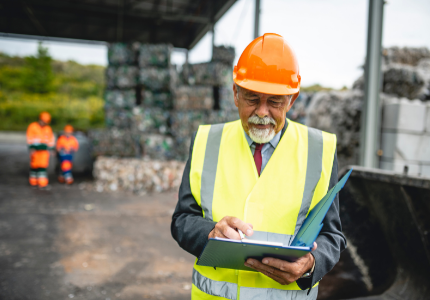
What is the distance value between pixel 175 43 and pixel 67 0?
18.7ft

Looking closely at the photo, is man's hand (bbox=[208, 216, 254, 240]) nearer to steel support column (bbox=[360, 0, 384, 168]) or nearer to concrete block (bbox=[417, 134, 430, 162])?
steel support column (bbox=[360, 0, 384, 168])

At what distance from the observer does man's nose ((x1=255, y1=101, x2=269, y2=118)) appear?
124 centimetres

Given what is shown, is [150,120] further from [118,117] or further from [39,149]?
[39,149]

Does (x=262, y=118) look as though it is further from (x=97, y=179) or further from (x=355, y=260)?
(x=97, y=179)

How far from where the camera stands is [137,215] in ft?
17.9

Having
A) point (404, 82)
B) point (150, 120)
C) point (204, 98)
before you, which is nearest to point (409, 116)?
point (404, 82)

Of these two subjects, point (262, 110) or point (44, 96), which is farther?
point (44, 96)

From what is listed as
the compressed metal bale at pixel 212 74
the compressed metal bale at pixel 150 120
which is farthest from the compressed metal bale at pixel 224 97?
the compressed metal bale at pixel 150 120

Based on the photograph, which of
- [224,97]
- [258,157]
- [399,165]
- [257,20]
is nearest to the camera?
[258,157]

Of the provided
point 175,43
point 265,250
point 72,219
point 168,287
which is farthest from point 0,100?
point 265,250

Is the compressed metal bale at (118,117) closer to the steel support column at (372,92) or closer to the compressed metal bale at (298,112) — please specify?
the compressed metal bale at (298,112)

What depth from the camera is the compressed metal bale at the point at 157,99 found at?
8297 mm

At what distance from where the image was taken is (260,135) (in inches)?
49.6

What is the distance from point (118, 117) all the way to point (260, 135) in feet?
25.1
